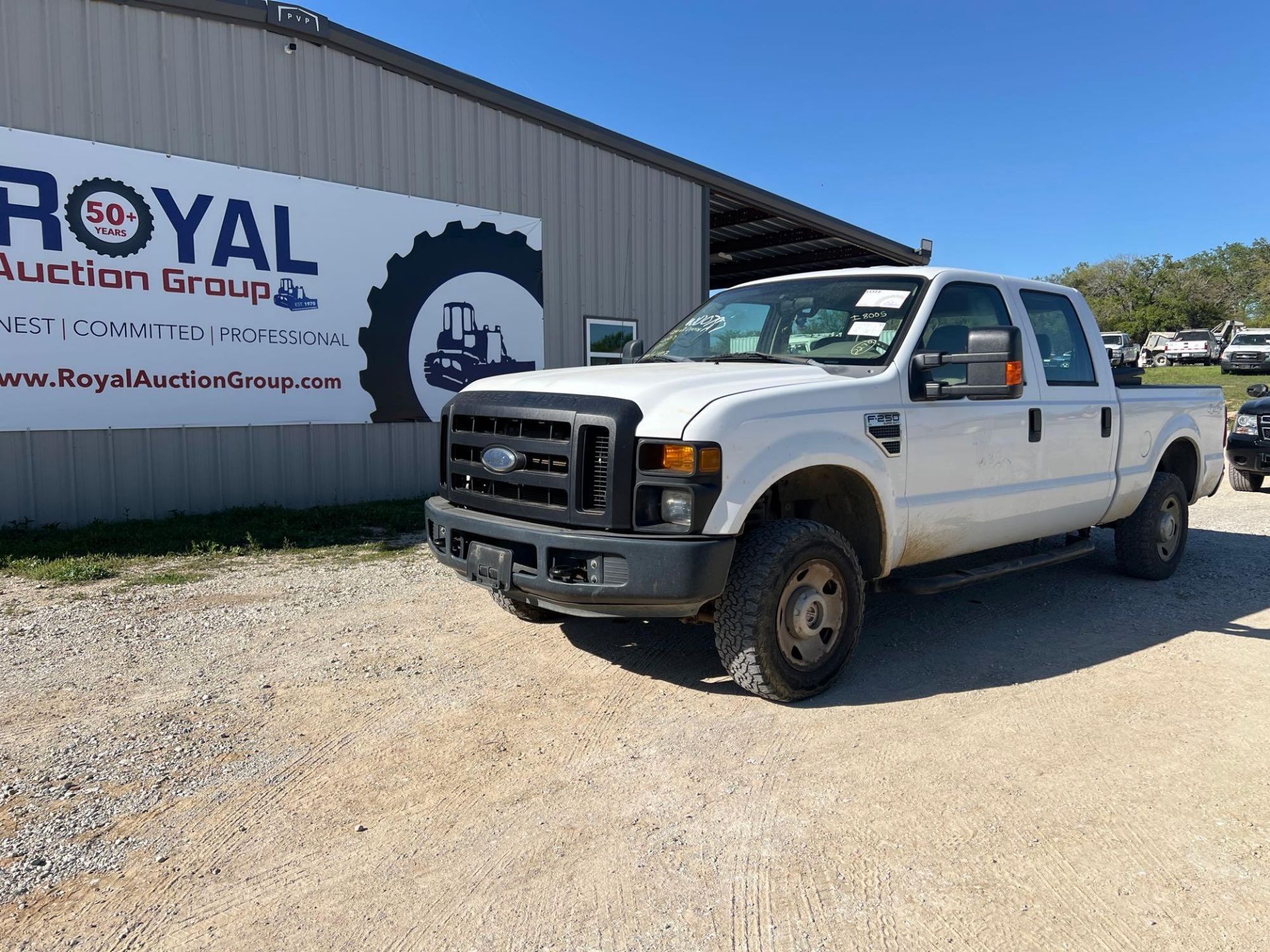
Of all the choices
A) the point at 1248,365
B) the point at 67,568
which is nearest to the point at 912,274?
the point at 67,568

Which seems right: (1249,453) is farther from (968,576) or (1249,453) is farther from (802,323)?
(802,323)

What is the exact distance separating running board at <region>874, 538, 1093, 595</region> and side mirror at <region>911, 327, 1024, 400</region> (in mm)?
944

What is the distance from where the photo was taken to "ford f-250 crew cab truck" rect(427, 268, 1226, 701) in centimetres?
371

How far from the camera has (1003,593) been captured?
6141 mm

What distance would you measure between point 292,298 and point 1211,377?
112ft

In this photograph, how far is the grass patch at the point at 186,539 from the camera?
657 centimetres

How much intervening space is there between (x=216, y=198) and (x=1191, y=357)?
4488 centimetres

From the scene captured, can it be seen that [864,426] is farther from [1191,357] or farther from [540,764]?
[1191,357]

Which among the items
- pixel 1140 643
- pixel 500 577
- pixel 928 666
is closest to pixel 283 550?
pixel 500 577

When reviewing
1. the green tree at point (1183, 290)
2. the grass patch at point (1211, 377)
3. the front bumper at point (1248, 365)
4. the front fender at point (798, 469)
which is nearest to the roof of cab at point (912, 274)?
the front fender at point (798, 469)

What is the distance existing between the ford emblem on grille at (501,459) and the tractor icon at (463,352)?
20.2 feet

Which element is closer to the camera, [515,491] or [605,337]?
[515,491]

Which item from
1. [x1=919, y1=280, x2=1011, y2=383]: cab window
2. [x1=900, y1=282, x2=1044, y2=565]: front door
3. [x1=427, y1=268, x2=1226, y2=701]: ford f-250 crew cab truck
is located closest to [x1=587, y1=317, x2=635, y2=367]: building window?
[x1=427, y1=268, x2=1226, y2=701]: ford f-250 crew cab truck

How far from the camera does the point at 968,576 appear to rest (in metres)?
4.79
